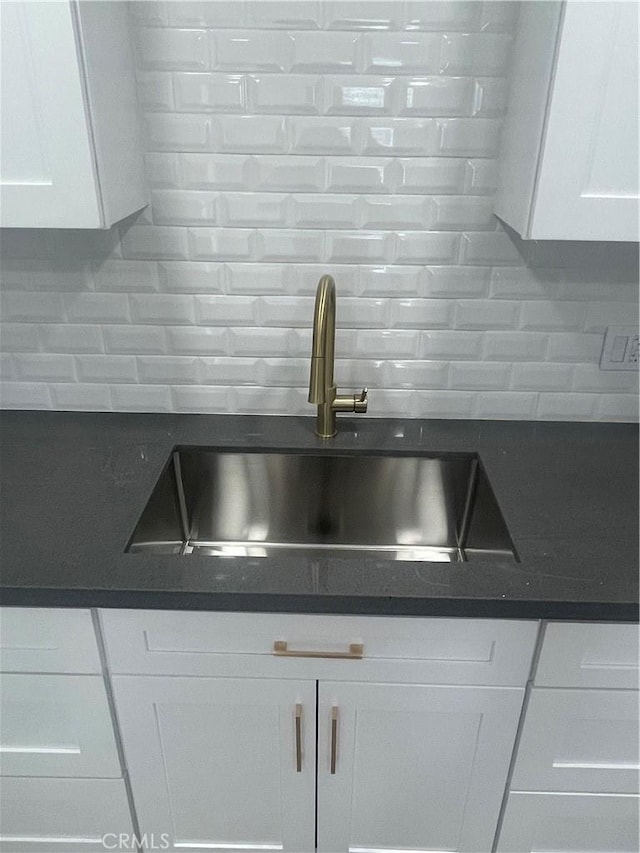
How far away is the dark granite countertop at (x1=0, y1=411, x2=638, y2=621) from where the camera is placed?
3.13ft

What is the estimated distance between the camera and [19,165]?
102cm

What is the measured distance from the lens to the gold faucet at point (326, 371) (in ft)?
4.00

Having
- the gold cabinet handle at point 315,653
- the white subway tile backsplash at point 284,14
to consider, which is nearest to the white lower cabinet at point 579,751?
the gold cabinet handle at point 315,653

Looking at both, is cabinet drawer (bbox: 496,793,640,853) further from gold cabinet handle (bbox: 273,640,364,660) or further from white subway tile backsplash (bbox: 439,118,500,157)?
white subway tile backsplash (bbox: 439,118,500,157)

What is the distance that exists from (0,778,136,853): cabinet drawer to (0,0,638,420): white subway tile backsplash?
0.78 meters

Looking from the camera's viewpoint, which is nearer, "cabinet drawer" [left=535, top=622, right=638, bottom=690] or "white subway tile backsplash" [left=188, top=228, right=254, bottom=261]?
"cabinet drawer" [left=535, top=622, right=638, bottom=690]

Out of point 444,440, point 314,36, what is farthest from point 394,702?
point 314,36

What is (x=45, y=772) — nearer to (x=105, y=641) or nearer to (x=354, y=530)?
(x=105, y=641)

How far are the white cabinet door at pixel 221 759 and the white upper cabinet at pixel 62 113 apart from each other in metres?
0.78

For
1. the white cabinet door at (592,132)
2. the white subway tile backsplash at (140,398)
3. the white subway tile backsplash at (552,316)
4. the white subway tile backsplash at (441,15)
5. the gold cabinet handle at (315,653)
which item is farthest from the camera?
the white subway tile backsplash at (140,398)

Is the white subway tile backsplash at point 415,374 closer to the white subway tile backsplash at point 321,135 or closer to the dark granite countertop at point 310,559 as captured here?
the dark granite countertop at point 310,559

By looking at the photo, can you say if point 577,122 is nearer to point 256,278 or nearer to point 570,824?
point 256,278

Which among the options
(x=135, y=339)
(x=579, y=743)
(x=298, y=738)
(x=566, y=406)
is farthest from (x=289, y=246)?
(x=579, y=743)

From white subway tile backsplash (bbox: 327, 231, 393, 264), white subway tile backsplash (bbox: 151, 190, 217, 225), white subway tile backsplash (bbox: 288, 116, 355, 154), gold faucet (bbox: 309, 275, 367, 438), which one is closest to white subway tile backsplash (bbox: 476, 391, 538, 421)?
gold faucet (bbox: 309, 275, 367, 438)
